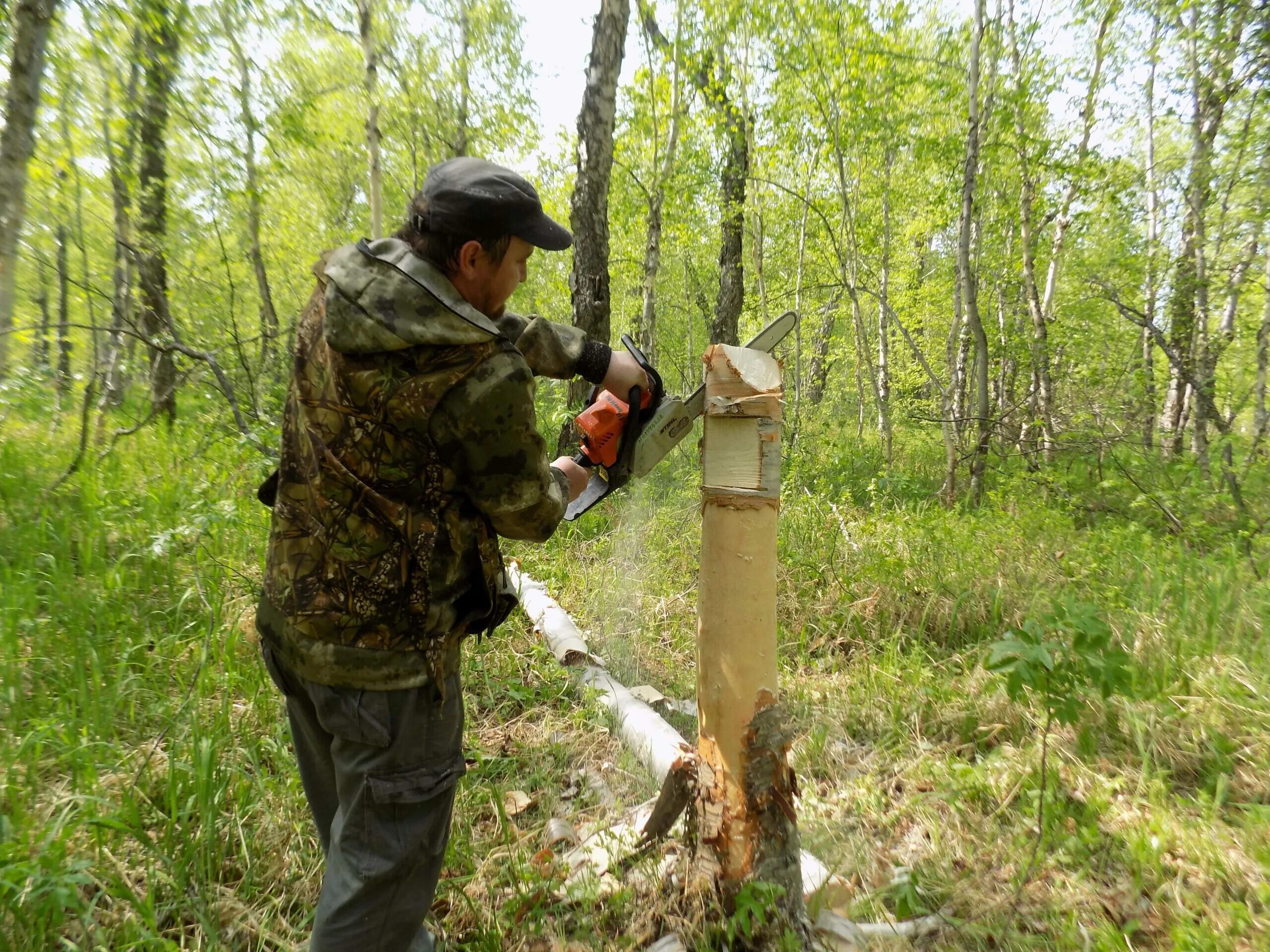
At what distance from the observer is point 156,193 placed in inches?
→ 234

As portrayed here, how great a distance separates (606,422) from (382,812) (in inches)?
42.0

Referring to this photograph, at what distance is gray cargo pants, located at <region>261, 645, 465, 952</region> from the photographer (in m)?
1.36

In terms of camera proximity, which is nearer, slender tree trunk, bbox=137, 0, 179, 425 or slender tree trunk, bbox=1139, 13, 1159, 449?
slender tree trunk, bbox=137, 0, 179, 425

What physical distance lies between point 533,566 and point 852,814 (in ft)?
8.35

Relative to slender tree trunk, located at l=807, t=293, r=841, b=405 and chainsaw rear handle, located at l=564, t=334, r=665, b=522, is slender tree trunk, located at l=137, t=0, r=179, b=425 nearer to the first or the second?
chainsaw rear handle, located at l=564, t=334, r=665, b=522

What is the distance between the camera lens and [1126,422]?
666 centimetres

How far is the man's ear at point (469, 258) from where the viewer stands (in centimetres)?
137

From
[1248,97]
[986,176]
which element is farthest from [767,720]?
[1248,97]

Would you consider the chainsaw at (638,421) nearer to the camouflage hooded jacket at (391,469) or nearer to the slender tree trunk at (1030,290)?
the camouflage hooded jacket at (391,469)

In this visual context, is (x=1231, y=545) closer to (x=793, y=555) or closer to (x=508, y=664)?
(x=793, y=555)

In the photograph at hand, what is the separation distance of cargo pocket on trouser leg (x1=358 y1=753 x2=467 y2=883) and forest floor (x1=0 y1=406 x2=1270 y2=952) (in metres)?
0.50

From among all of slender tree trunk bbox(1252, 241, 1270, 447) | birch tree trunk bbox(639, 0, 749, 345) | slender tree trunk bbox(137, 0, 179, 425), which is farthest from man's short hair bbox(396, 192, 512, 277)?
slender tree trunk bbox(1252, 241, 1270, 447)

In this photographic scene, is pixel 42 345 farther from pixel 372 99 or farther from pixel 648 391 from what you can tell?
pixel 648 391

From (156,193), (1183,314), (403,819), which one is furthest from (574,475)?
(1183,314)
